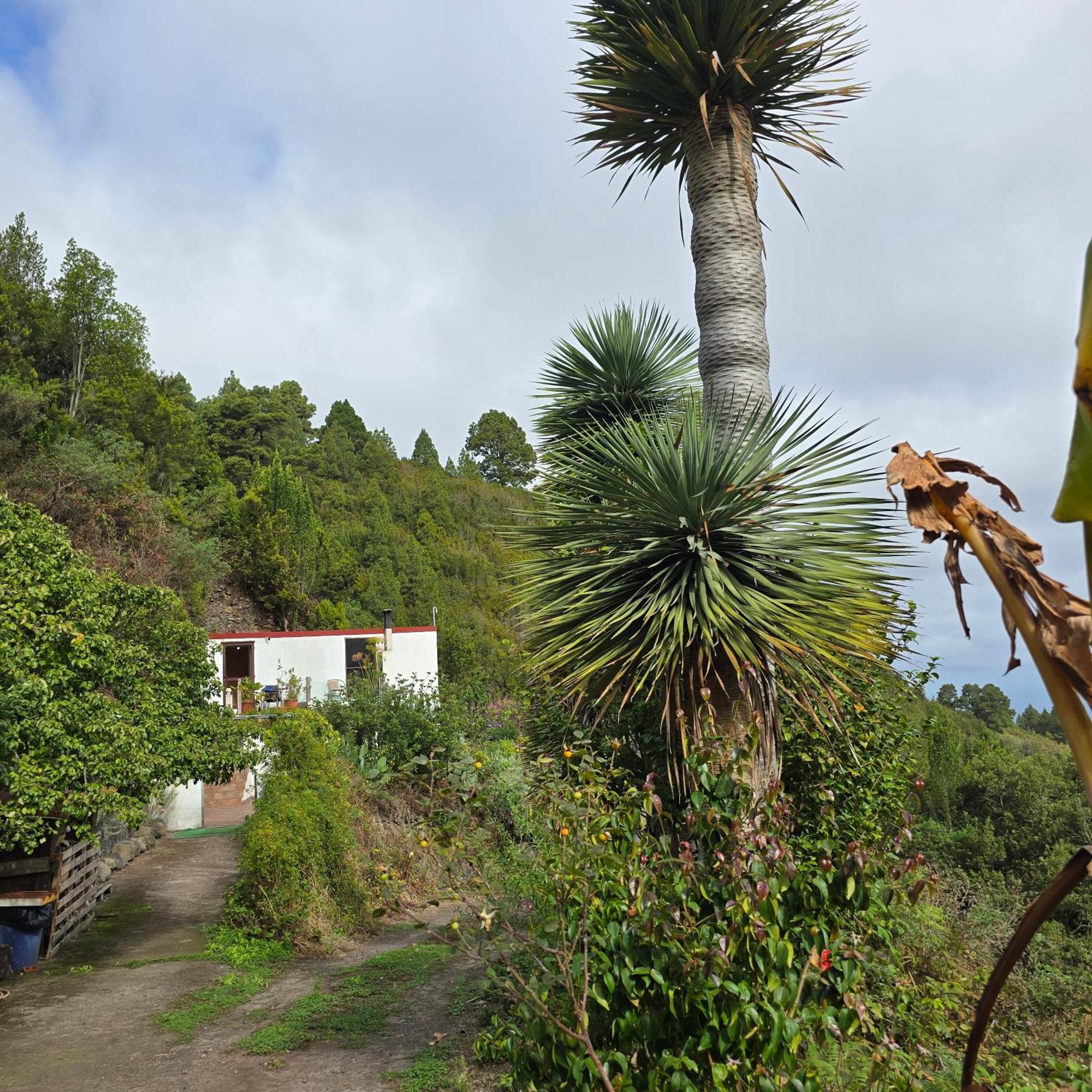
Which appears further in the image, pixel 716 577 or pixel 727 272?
pixel 727 272

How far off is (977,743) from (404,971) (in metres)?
17.1

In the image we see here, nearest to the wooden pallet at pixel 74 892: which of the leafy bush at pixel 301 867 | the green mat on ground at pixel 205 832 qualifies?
the leafy bush at pixel 301 867

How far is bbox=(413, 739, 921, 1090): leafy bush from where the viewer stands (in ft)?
8.81

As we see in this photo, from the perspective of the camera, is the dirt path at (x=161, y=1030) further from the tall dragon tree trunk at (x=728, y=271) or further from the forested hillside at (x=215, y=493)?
the forested hillside at (x=215, y=493)

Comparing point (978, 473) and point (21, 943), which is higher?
point (978, 473)

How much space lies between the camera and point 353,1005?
6797 millimetres

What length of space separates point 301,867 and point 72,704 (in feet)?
10.9

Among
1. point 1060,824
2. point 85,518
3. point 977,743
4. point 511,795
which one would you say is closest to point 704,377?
point 511,795

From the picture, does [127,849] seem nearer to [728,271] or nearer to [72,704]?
[72,704]

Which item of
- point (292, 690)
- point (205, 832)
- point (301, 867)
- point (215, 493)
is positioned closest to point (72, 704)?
point (301, 867)

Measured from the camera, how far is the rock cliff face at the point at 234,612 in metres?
30.3

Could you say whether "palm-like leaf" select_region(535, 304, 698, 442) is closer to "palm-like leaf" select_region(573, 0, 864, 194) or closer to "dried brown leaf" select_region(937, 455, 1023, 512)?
"palm-like leaf" select_region(573, 0, 864, 194)

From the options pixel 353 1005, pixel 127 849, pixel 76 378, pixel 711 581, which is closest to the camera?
pixel 711 581

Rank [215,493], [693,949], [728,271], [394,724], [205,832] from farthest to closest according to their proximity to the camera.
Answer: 1. [215,493]
2. [205,832]
3. [394,724]
4. [728,271]
5. [693,949]
